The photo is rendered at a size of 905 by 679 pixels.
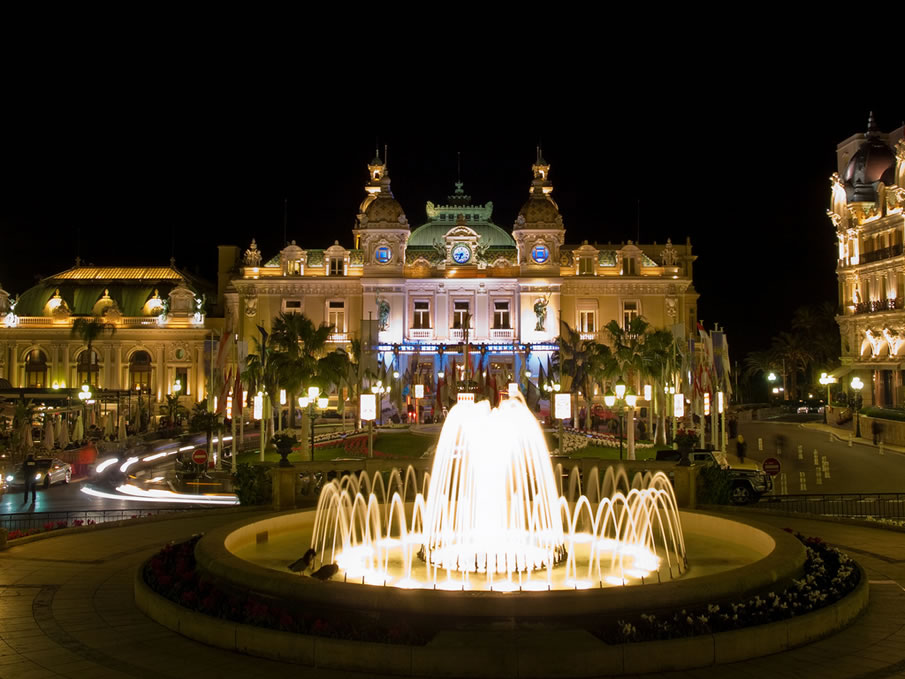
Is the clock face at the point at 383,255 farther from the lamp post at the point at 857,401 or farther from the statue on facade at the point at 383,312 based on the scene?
the lamp post at the point at 857,401

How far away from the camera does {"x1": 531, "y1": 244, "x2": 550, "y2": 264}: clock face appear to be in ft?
242

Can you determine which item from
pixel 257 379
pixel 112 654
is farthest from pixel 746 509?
pixel 257 379

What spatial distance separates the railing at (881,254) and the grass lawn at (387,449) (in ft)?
120

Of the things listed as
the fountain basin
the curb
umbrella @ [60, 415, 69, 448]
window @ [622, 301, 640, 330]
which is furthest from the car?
window @ [622, 301, 640, 330]

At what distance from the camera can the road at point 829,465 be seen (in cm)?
3241

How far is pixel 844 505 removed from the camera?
26.4 meters

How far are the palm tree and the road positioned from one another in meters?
52.3

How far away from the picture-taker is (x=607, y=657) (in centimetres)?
1043

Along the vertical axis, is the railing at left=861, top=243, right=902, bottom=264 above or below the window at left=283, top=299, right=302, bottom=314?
above

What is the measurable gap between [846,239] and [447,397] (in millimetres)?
34769

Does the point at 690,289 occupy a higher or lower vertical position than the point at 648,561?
higher

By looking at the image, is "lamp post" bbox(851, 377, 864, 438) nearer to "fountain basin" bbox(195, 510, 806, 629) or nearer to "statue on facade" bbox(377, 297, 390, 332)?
"statue on facade" bbox(377, 297, 390, 332)

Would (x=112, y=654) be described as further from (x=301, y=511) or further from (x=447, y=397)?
(x=447, y=397)

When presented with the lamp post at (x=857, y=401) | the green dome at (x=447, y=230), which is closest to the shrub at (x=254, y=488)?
the lamp post at (x=857, y=401)
